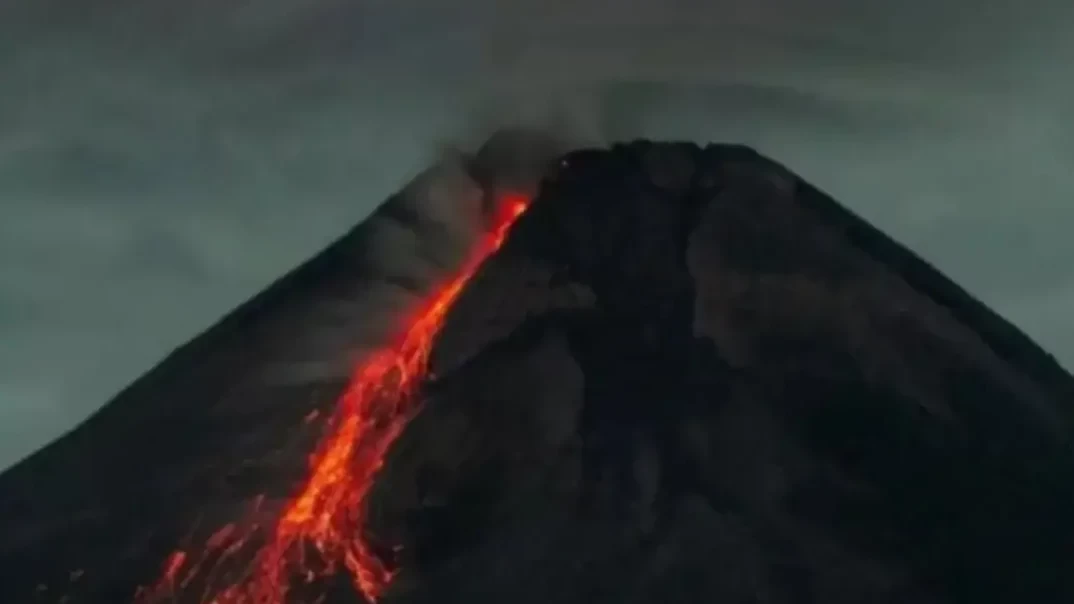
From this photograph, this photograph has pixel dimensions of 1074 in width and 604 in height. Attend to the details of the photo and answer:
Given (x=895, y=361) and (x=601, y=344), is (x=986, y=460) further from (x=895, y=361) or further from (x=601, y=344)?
(x=601, y=344)

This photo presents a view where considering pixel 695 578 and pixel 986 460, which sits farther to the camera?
pixel 986 460

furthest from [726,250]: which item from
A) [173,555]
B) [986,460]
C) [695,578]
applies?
[173,555]

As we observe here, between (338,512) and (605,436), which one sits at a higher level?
(338,512)

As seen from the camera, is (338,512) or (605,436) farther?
(605,436)
